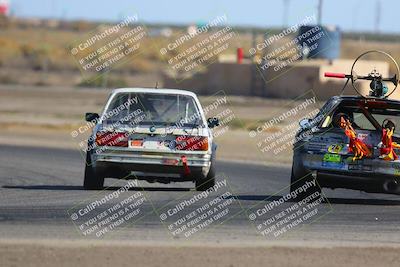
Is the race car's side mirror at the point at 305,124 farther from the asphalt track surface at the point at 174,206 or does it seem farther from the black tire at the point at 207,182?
the black tire at the point at 207,182

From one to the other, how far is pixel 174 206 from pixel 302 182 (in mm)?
1909

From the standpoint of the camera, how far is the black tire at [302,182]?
49.8 ft

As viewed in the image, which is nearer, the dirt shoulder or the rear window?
the dirt shoulder

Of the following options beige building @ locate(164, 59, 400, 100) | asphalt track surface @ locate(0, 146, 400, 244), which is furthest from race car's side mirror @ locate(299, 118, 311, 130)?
beige building @ locate(164, 59, 400, 100)

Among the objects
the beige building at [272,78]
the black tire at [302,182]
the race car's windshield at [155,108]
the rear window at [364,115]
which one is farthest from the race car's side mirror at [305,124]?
the beige building at [272,78]

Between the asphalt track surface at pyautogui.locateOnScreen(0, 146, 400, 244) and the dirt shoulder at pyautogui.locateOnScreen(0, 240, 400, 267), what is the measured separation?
2.11ft

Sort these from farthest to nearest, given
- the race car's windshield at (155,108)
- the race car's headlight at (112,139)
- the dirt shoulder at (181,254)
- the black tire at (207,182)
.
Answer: the race car's windshield at (155,108)
the black tire at (207,182)
the race car's headlight at (112,139)
the dirt shoulder at (181,254)

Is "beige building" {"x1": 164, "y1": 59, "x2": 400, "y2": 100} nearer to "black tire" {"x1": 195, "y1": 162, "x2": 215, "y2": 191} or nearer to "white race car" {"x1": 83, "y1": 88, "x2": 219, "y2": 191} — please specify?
"black tire" {"x1": 195, "y1": 162, "x2": 215, "y2": 191}

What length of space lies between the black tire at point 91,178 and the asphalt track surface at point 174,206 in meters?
0.21

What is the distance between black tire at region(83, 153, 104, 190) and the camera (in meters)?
16.2

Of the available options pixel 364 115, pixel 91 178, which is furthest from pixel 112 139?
pixel 364 115

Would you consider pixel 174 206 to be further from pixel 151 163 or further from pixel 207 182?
pixel 207 182

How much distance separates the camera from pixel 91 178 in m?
16.3

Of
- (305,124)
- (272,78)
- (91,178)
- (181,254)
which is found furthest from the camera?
(272,78)
